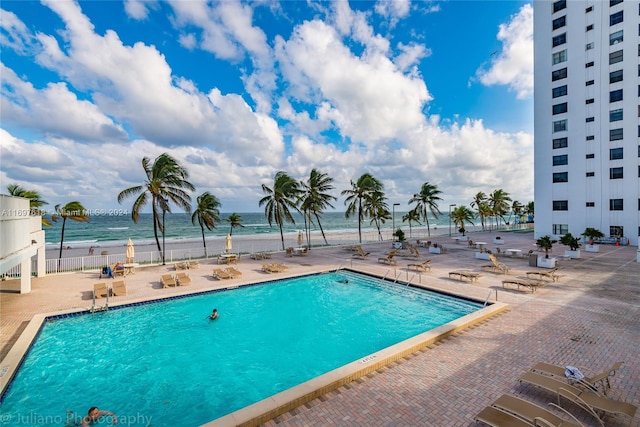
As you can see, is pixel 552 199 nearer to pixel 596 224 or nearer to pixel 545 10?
pixel 596 224

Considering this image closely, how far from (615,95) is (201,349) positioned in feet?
137

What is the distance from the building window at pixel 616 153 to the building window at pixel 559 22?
15.6 m

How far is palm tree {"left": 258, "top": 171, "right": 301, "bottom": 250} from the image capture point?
2630 centimetres

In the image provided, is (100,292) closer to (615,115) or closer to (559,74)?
(615,115)

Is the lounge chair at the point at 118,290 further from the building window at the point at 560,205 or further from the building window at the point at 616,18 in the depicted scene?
the building window at the point at 616,18

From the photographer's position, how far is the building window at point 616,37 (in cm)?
2859

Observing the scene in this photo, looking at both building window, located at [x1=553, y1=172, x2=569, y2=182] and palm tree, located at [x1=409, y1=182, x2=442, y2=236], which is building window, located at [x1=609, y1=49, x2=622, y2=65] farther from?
palm tree, located at [x1=409, y1=182, x2=442, y2=236]

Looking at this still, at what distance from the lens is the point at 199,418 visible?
5719mm

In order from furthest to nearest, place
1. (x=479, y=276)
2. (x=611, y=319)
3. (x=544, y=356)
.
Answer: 1. (x=479, y=276)
2. (x=611, y=319)
3. (x=544, y=356)

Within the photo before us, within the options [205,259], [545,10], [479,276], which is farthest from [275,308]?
[545,10]

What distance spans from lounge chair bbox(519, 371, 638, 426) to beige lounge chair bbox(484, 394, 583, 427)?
0.30m

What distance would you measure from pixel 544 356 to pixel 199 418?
7.73m

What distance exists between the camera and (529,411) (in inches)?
179

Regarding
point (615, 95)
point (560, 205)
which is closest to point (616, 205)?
point (560, 205)
